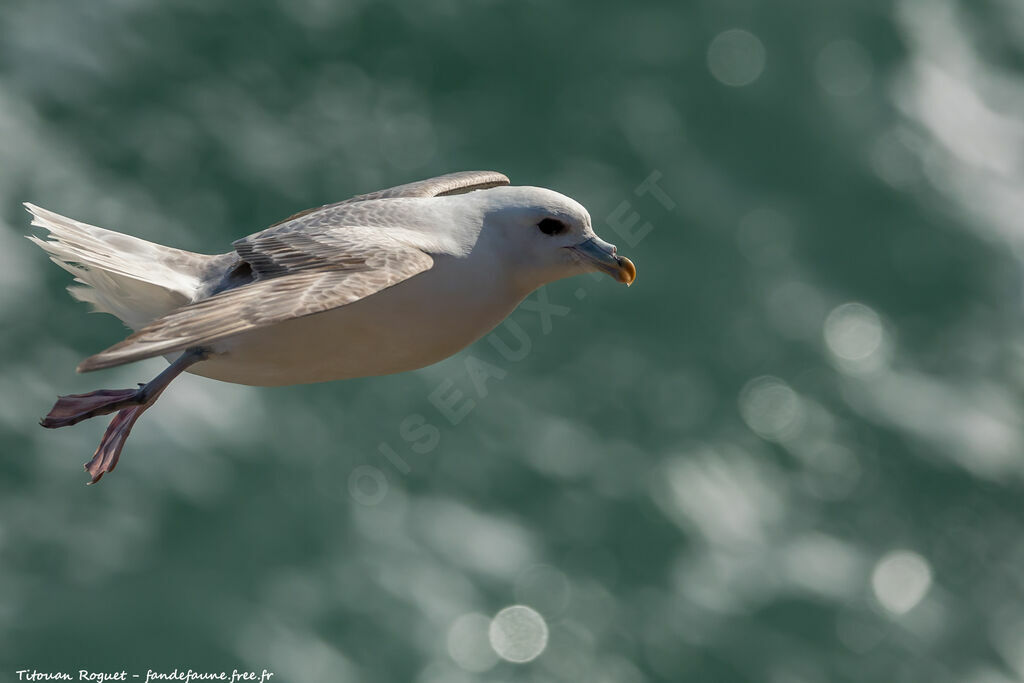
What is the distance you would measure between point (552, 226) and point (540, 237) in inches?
3.2

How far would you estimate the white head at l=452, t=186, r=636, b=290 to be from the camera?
509 centimetres

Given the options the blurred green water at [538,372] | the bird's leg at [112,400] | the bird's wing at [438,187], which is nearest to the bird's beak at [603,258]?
the bird's wing at [438,187]

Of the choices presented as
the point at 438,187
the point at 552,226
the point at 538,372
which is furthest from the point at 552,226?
the point at 538,372

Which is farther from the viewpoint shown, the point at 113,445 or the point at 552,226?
the point at 113,445

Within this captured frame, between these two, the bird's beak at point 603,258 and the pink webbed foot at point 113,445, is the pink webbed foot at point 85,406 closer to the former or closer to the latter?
the pink webbed foot at point 113,445

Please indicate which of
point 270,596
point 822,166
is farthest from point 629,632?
point 822,166

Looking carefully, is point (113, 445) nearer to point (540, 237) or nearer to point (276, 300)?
point (276, 300)

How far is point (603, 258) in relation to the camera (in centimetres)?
523

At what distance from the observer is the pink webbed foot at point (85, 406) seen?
474cm

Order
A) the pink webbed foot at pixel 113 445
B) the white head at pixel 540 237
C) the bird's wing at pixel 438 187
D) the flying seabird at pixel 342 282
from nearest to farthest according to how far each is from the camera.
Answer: the flying seabird at pixel 342 282 → the white head at pixel 540 237 → the pink webbed foot at pixel 113 445 → the bird's wing at pixel 438 187

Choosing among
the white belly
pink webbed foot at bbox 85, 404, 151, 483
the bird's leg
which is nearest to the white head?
the white belly

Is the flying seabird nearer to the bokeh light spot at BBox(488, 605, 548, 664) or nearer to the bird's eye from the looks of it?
the bird's eye

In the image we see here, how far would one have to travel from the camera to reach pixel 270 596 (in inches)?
655

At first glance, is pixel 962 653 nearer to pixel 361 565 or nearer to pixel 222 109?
pixel 361 565
